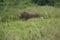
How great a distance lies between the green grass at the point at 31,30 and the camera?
6.34 metres

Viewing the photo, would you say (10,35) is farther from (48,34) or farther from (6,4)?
(6,4)

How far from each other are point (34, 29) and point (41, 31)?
0.68 feet

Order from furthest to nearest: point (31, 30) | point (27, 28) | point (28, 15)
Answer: point (28, 15)
point (27, 28)
point (31, 30)

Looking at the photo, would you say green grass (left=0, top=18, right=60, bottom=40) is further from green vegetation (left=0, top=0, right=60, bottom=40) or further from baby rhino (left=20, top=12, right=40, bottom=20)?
baby rhino (left=20, top=12, right=40, bottom=20)

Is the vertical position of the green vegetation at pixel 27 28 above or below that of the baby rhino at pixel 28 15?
above

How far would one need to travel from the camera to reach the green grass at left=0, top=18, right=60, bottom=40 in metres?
6.34

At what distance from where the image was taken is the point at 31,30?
663cm

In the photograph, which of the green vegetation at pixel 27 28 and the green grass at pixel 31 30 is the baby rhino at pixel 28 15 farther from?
the green grass at pixel 31 30

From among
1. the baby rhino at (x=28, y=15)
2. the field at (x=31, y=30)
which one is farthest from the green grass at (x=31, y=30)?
the baby rhino at (x=28, y=15)

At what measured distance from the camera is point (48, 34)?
671cm

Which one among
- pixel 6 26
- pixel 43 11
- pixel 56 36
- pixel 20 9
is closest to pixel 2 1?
pixel 20 9

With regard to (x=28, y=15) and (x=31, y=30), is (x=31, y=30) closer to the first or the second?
(x=31, y=30)

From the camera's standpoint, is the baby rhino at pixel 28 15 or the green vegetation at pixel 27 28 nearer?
the green vegetation at pixel 27 28

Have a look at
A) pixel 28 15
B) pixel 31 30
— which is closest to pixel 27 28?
pixel 31 30
